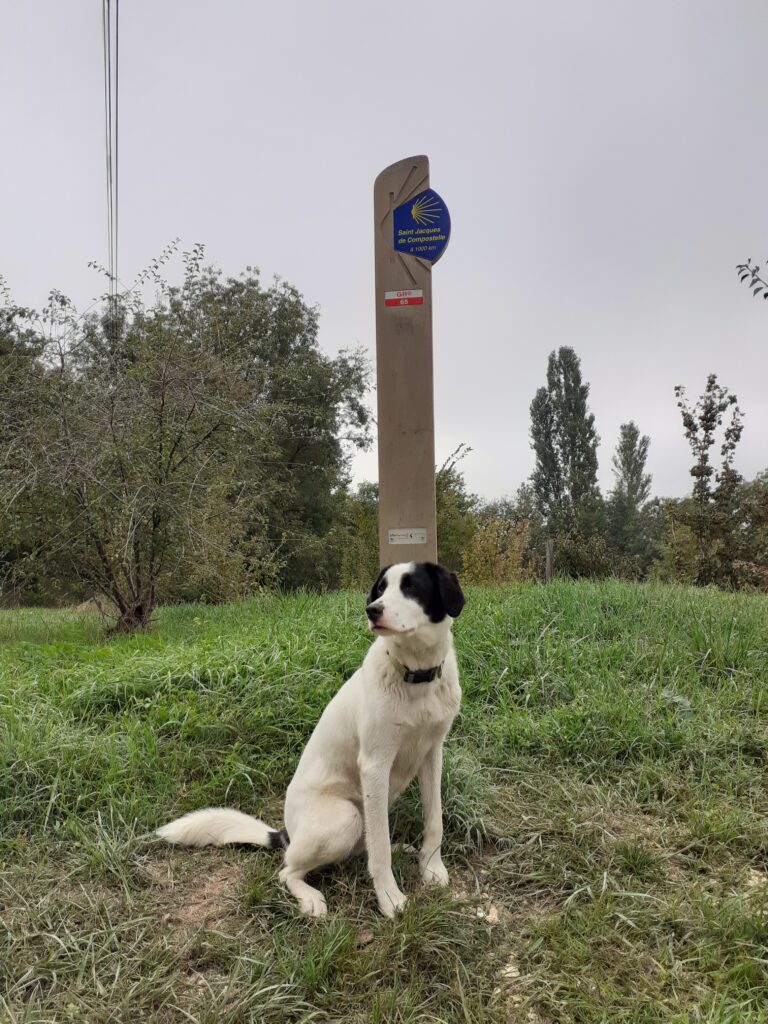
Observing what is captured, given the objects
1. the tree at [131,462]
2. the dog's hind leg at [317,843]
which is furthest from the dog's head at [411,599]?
the tree at [131,462]

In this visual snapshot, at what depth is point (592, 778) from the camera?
10.4 feet

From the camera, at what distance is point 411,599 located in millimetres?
2197

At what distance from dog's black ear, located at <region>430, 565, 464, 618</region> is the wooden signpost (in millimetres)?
1108

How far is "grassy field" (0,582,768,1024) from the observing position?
1982 millimetres

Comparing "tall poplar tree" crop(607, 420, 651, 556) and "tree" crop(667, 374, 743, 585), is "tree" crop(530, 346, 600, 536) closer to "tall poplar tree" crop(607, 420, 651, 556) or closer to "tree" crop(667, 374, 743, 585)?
"tall poplar tree" crop(607, 420, 651, 556)

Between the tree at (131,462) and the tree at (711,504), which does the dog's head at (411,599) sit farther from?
the tree at (711,504)

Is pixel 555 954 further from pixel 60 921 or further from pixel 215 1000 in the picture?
pixel 60 921

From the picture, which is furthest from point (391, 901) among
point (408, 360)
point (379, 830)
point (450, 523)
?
point (450, 523)

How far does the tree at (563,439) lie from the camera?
115 ft

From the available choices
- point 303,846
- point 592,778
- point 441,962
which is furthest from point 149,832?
point 592,778

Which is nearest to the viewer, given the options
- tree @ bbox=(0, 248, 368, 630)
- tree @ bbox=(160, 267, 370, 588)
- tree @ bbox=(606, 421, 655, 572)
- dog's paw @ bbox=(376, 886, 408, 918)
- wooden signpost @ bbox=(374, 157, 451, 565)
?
dog's paw @ bbox=(376, 886, 408, 918)

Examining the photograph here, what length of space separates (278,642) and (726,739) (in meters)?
2.80

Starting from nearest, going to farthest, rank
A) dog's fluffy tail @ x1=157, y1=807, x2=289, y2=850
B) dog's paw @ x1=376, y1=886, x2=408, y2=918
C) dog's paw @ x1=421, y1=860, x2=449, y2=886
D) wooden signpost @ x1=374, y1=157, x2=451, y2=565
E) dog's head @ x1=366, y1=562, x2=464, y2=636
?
1. dog's head @ x1=366, y1=562, x2=464, y2=636
2. dog's paw @ x1=376, y1=886, x2=408, y2=918
3. dog's paw @ x1=421, y1=860, x2=449, y2=886
4. dog's fluffy tail @ x1=157, y1=807, x2=289, y2=850
5. wooden signpost @ x1=374, y1=157, x2=451, y2=565

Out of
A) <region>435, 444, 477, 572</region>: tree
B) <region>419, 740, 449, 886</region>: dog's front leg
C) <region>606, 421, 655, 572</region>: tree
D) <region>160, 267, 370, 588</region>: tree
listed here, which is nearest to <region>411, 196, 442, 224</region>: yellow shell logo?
<region>419, 740, 449, 886</region>: dog's front leg
